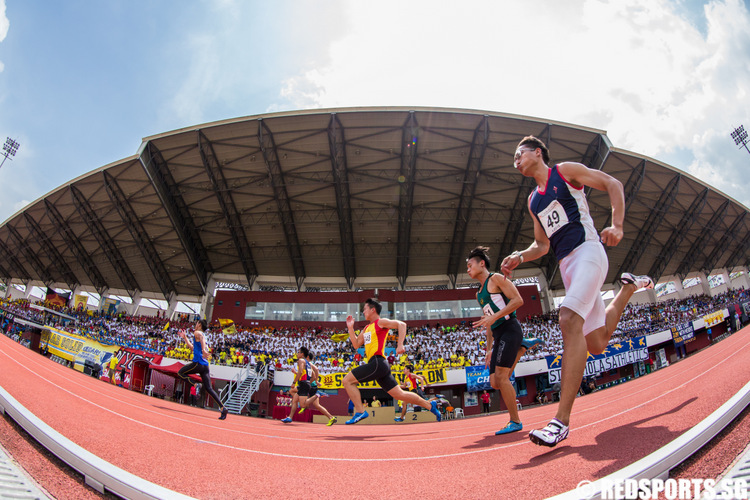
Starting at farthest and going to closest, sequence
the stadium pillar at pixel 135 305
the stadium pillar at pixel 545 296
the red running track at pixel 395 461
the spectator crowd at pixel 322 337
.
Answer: the stadium pillar at pixel 135 305
the stadium pillar at pixel 545 296
the spectator crowd at pixel 322 337
the red running track at pixel 395 461

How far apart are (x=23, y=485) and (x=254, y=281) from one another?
33.7 meters

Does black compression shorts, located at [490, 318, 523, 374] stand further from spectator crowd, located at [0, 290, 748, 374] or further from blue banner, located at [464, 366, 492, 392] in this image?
blue banner, located at [464, 366, 492, 392]

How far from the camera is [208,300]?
33094 millimetres

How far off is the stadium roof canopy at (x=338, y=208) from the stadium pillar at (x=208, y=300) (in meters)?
0.89

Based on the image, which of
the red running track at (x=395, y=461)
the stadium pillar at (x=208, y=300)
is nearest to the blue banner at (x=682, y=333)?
the red running track at (x=395, y=461)

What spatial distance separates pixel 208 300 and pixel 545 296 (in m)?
31.3

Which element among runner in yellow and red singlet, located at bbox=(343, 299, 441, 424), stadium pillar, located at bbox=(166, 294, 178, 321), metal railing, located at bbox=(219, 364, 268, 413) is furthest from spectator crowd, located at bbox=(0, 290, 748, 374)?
runner in yellow and red singlet, located at bbox=(343, 299, 441, 424)

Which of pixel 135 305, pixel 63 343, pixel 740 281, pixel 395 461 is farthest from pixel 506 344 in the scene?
pixel 740 281

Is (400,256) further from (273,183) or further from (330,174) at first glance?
(273,183)

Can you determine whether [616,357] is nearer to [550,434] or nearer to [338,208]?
[338,208]

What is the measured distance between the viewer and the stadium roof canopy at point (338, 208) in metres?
22.5

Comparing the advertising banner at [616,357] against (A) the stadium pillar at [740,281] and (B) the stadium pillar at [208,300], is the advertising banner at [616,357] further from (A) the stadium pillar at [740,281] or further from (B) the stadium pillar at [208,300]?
(A) the stadium pillar at [740,281]

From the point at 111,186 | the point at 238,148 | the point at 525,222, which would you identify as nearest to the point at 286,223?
the point at 238,148

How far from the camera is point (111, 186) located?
2473 cm
